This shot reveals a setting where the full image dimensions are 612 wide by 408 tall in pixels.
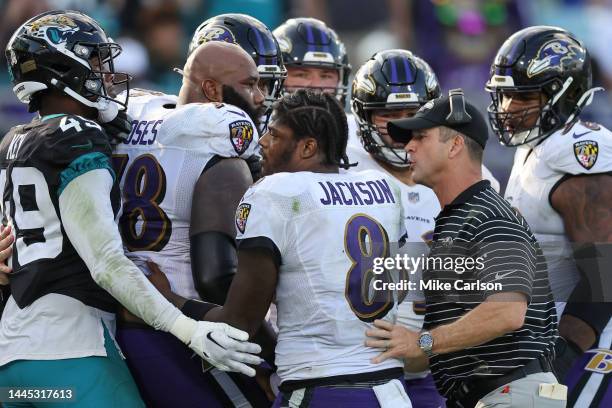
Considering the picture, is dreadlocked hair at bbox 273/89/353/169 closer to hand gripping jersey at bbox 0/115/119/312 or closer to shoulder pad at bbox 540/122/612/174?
hand gripping jersey at bbox 0/115/119/312

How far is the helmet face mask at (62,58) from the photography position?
4.61 meters

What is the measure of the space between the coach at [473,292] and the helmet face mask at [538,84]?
61.8 inches

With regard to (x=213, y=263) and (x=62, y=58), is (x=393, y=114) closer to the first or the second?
(x=213, y=263)

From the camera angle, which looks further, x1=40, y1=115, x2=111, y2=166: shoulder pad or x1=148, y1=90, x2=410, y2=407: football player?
x1=40, y1=115, x2=111, y2=166: shoulder pad

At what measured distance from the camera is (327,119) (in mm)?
4316

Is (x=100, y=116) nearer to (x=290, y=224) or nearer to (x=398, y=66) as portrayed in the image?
(x=290, y=224)

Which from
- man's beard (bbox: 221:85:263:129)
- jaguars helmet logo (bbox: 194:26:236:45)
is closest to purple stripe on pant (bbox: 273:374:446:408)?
man's beard (bbox: 221:85:263:129)

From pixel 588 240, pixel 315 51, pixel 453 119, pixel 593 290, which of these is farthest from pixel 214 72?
pixel 315 51

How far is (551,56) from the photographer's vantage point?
6.12 m

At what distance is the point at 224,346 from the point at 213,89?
1.39 meters

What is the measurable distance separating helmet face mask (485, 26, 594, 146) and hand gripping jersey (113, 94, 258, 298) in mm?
1970

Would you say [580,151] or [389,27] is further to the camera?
[389,27]

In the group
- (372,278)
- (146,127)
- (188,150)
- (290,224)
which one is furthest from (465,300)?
(146,127)

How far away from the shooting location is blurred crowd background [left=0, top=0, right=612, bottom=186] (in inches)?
472
